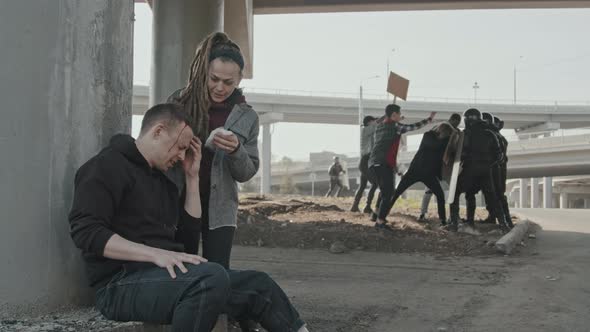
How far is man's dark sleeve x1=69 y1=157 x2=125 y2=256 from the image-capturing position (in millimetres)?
2760

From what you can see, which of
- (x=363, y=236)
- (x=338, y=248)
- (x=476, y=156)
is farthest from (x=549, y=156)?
(x=338, y=248)

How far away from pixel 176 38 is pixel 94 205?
7.64m

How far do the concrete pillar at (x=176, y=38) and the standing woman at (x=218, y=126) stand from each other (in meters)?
6.32

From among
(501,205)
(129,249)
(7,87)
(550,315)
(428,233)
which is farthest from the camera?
(501,205)

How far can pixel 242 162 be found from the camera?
350cm

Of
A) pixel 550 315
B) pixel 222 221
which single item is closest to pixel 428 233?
pixel 550 315

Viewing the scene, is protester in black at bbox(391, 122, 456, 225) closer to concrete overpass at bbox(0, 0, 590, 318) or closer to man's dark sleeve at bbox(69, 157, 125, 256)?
concrete overpass at bbox(0, 0, 590, 318)

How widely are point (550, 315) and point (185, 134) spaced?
132 inches

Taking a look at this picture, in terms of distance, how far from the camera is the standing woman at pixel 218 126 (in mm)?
3613

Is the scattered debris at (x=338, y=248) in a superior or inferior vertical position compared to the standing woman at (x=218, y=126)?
inferior

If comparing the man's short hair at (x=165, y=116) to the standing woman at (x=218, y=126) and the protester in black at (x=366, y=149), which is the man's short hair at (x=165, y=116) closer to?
the standing woman at (x=218, y=126)

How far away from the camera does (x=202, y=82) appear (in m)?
3.70

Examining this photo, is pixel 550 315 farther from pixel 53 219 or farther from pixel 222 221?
pixel 53 219

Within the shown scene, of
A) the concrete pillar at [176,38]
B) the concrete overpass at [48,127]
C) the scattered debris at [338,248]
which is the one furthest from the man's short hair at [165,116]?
the concrete pillar at [176,38]
